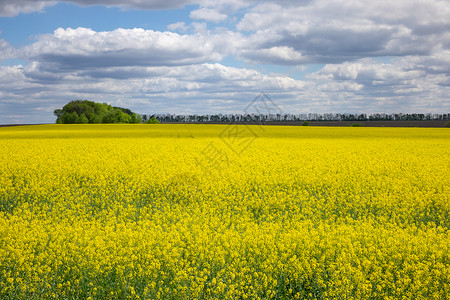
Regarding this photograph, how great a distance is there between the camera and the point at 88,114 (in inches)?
3602

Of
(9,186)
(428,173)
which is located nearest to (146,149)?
(9,186)

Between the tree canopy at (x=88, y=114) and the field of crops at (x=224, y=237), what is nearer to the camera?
the field of crops at (x=224, y=237)

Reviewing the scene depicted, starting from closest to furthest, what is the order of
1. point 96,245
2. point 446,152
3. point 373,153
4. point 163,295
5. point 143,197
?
1. point 163,295
2. point 96,245
3. point 143,197
4. point 373,153
5. point 446,152

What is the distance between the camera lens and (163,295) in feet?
19.2

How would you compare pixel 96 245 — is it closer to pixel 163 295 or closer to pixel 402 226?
pixel 163 295

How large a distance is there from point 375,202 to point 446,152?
15648 millimetres

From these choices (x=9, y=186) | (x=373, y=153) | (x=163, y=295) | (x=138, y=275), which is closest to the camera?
(x=163, y=295)

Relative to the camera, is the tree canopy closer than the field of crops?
No

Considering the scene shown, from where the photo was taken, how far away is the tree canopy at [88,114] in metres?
86.3

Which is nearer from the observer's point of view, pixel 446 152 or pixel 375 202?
pixel 375 202

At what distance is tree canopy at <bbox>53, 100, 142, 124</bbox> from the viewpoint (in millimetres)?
86312

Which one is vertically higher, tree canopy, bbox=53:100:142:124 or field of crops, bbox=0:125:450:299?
tree canopy, bbox=53:100:142:124

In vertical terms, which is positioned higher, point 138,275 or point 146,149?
point 146,149

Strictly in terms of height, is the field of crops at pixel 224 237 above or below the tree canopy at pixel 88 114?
below
